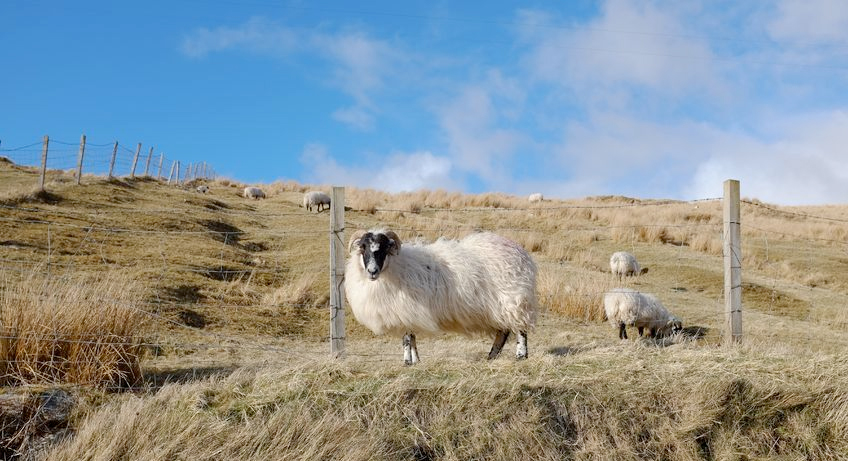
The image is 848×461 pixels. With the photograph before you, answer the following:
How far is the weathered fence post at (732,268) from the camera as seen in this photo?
8.69m

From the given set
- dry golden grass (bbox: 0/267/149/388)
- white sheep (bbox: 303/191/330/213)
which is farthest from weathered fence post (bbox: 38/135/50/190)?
dry golden grass (bbox: 0/267/149/388)

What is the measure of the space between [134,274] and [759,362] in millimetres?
10755

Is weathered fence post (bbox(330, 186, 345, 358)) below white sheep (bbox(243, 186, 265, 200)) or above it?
below

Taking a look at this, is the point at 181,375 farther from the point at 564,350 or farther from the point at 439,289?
the point at 564,350

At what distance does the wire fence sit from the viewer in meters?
10.1

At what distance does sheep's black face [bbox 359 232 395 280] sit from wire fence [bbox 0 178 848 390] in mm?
1016

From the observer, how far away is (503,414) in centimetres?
610

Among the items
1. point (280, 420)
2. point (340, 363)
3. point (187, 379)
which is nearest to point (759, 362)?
point (340, 363)

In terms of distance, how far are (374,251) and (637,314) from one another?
21.4ft

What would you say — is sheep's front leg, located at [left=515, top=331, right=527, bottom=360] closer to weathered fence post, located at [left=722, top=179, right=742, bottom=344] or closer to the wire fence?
the wire fence

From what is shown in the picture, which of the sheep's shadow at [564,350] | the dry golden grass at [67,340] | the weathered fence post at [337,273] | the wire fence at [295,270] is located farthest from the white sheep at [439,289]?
the dry golden grass at [67,340]

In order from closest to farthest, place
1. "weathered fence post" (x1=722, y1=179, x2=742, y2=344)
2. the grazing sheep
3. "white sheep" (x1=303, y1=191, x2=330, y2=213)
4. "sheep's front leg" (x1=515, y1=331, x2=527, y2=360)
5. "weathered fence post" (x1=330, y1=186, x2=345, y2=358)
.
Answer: "weathered fence post" (x1=330, y1=186, x2=345, y2=358) → "sheep's front leg" (x1=515, y1=331, x2=527, y2=360) → "weathered fence post" (x1=722, y1=179, x2=742, y2=344) → "white sheep" (x1=303, y1=191, x2=330, y2=213) → the grazing sheep

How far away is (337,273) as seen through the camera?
307 inches

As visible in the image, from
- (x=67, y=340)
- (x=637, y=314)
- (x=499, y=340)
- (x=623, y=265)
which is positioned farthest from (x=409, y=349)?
(x=623, y=265)
